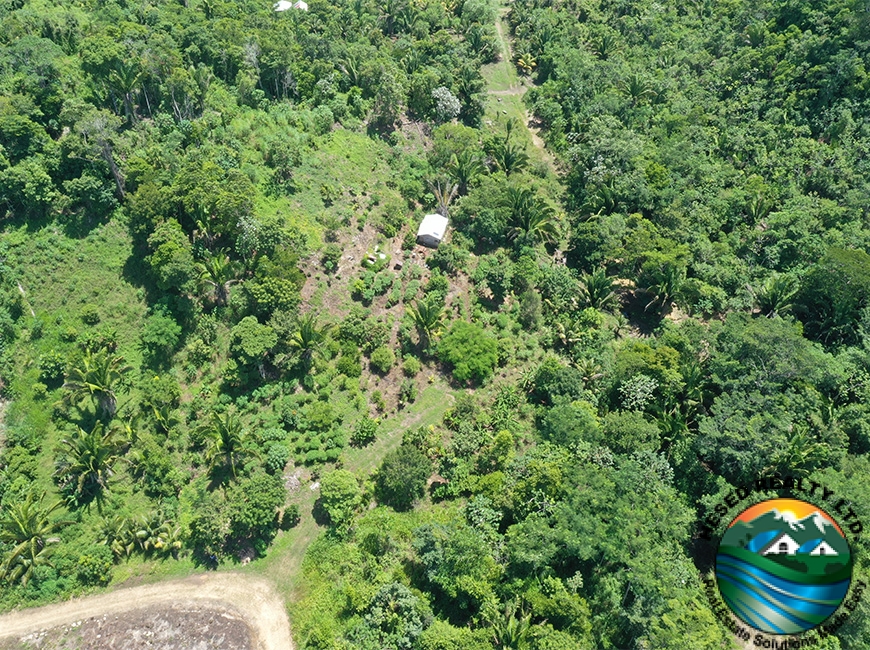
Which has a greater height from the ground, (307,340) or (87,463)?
(307,340)

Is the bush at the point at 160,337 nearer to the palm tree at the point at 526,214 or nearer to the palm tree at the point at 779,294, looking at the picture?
the palm tree at the point at 526,214

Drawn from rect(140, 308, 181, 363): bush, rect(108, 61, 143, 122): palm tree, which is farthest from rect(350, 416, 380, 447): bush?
rect(108, 61, 143, 122): palm tree

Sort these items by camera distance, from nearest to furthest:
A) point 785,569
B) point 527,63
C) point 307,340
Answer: point 785,569, point 307,340, point 527,63

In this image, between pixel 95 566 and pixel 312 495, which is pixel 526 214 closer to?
pixel 312 495

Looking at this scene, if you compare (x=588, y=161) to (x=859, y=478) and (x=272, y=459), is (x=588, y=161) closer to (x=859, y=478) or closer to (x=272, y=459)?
(x=859, y=478)

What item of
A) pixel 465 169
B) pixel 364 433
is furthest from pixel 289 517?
pixel 465 169
